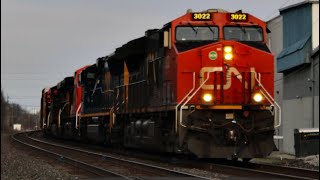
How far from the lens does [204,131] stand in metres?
13.2

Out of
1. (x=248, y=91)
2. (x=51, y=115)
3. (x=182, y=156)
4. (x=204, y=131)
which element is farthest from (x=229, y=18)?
(x=51, y=115)

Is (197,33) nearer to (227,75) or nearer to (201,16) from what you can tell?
(201,16)

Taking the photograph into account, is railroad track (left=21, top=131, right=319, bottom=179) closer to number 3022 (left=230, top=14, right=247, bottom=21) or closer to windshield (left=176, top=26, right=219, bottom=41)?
windshield (left=176, top=26, right=219, bottom=41)

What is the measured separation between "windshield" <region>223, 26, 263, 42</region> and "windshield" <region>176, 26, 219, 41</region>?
13.3 inches

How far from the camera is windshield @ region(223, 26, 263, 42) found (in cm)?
1423

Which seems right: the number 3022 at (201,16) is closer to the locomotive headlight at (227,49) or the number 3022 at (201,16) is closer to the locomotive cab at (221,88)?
the locomotive cab at (221,88)

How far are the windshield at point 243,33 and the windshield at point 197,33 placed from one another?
1.11 ft

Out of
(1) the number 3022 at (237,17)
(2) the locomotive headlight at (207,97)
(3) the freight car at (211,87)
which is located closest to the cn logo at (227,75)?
(3) the freight car at (211,87)

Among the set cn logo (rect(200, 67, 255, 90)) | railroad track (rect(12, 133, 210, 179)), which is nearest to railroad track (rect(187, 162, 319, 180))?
railroad track (rect(12, 133, 210, 179))

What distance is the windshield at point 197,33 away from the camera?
46.3 feet

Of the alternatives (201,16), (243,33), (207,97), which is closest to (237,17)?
(243,33)

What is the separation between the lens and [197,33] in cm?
1420

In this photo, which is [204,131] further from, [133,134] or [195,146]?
[133,134]

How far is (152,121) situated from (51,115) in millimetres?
20809
